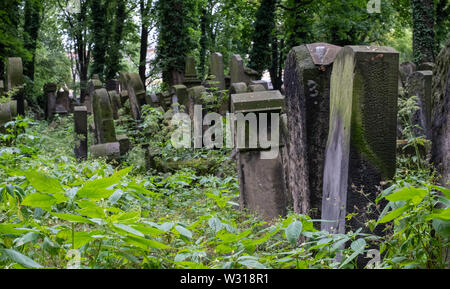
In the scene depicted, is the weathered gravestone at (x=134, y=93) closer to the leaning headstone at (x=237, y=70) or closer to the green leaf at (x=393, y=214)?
the leaning headstone at (x=237, y=70)

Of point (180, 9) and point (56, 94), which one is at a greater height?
point (180, 9)

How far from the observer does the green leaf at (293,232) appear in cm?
158

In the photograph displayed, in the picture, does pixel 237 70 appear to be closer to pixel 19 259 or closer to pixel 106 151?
pixel 106 151

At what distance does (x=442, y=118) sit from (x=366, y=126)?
49cm

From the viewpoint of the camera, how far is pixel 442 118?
2.90 metres

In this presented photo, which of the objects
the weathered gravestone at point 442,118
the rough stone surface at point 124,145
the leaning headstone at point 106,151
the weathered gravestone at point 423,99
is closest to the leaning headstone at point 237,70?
the rough stone surface at point 124,145

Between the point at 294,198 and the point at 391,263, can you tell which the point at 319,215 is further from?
the point at 391,263

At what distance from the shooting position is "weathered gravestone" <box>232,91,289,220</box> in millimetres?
5016

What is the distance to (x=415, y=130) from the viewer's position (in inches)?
275

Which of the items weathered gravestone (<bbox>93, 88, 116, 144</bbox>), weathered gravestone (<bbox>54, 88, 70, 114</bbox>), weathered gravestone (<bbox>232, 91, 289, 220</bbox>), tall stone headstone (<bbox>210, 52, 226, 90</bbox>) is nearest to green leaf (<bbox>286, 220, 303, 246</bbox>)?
weathered gravestone (<bbox>232, 91, 289, 220</bbox>)

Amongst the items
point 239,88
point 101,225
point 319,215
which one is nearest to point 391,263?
point 101,225

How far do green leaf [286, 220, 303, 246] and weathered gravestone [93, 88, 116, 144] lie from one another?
739 cm

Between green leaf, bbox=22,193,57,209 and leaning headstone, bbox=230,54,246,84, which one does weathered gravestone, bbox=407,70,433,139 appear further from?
green leaf, bbox=22,193,57,209
